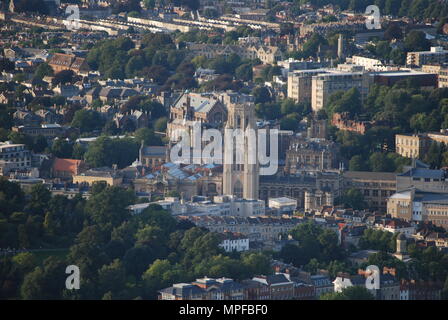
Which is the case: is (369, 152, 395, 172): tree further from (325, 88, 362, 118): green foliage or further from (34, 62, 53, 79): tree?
(34, 62, 53, 79): tree

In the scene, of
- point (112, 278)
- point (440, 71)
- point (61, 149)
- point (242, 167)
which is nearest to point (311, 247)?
point (112, 278)

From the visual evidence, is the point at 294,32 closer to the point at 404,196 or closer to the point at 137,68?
the point at 137,68

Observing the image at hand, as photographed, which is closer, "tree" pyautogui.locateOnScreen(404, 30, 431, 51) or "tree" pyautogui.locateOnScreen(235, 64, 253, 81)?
"tree" pyautogui.locateOnScreen(235, 64, 253, 81)

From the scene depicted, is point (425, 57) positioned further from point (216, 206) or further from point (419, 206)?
point (216, 206)

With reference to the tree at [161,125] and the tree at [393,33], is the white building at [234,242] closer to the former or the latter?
the tree at [161,125]

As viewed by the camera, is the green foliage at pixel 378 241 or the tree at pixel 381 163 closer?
the green foliage at pixel 378 241

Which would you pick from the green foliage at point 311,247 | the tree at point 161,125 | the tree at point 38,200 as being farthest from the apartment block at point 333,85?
the green foliage at point 311,247

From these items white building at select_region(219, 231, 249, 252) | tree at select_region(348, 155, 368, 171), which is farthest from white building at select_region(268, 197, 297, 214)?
white building at select_region(219, 231, 249, 252)

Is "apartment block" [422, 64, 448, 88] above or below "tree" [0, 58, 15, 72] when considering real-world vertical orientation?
above

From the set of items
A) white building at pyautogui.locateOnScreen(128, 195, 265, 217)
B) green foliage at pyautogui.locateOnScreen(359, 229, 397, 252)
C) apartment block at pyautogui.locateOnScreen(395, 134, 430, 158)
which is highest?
apartment block at pyautogui.locateOnScreen(395, 134, 430, 158)
